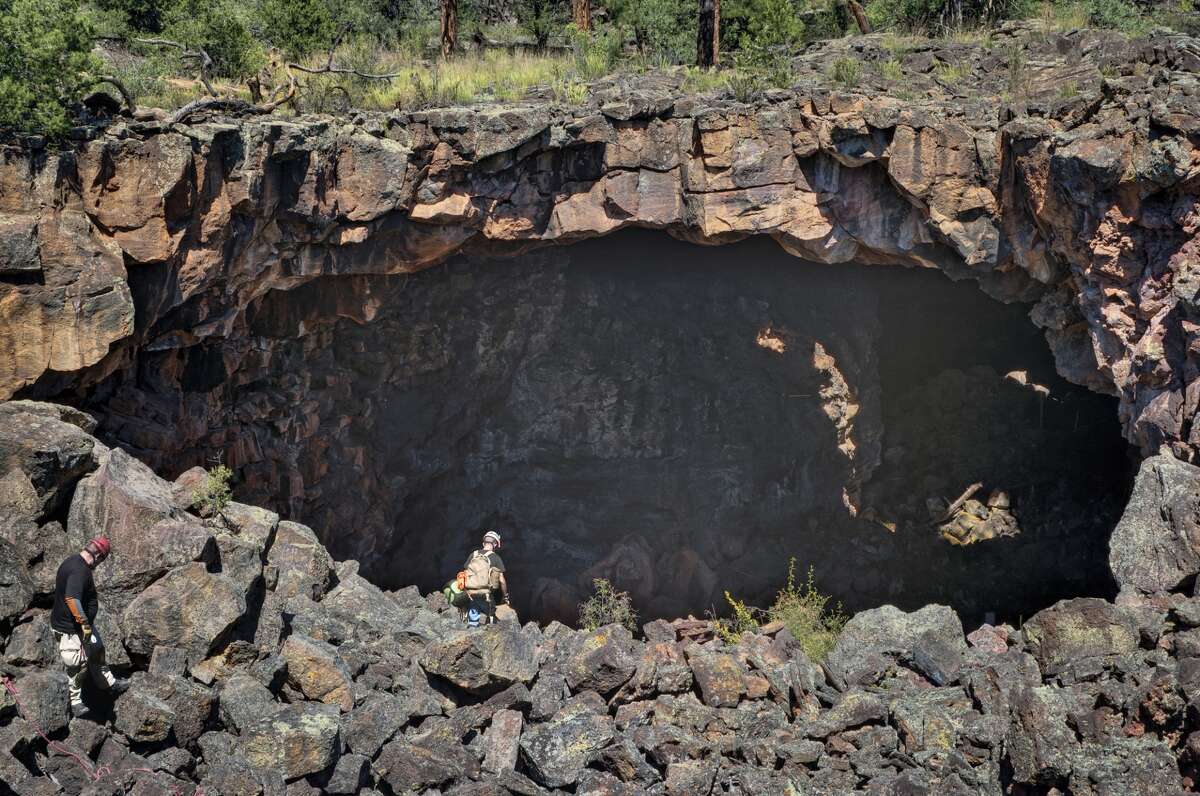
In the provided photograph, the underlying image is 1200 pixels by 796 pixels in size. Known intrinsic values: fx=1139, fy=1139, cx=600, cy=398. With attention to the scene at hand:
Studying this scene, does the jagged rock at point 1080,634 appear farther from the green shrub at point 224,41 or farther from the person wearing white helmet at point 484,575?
the green shrub at point 224,41

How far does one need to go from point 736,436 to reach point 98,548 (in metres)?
10.6

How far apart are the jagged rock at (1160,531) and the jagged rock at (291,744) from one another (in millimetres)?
7481

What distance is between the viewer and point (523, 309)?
1658cm

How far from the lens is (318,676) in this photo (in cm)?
935

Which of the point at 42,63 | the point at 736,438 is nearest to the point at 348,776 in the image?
the point at 42,63

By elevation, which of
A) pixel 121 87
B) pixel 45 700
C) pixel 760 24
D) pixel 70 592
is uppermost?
pixel 760 24

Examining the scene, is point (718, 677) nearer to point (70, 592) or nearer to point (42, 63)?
point (70, 592)

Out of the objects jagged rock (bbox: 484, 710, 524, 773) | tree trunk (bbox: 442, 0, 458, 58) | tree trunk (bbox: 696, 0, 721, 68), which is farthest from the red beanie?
tree trunk (bbox: 696, 0, 721, 68)

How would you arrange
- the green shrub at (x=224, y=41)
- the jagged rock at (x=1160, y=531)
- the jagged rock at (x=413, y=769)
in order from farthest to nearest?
1. the green shrub at (x=224, y=41)
2. the jagged rock at (x=1160, y=531)
3. the jagged rock at (x=413, y=769)

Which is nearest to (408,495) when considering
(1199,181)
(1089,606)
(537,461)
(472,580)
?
(537,461)

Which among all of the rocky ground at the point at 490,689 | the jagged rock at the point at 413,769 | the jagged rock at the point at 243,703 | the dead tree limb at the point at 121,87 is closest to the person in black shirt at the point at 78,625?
the rocky ground at the point at 490,689

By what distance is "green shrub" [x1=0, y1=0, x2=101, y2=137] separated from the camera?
10445mm

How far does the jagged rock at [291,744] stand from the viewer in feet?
27.4

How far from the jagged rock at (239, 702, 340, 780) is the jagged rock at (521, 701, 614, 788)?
63.8 inches
